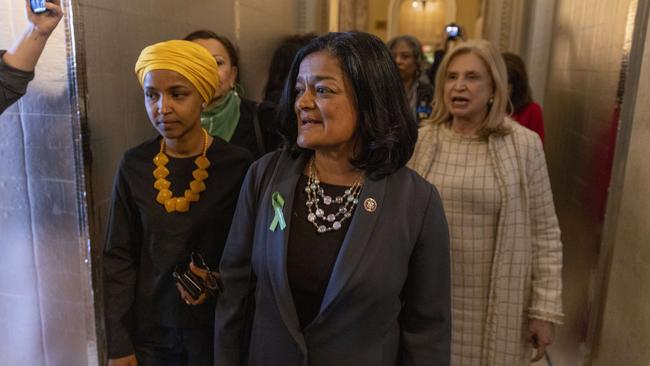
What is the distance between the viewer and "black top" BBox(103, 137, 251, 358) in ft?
4.36

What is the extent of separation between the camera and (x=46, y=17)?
1.54 metres

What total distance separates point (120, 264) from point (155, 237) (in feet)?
0.43

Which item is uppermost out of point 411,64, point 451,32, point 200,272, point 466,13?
point 466,13

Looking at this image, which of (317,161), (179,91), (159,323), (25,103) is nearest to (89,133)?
(25,103)

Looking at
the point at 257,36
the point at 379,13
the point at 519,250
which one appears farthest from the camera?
the point at 379,13

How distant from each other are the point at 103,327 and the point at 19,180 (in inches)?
22.8

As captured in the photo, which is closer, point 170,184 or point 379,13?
point 170,184

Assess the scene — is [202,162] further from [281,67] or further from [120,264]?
[281,67]

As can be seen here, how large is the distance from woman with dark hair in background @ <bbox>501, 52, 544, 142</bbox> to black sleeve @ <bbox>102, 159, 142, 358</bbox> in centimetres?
221

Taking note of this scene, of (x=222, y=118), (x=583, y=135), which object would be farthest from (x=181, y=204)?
(x=583, y=135)

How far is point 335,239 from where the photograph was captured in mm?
1099

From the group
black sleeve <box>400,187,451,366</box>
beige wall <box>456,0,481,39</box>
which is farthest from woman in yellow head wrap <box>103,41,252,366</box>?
beige wall <box>456,0,481,39</box>

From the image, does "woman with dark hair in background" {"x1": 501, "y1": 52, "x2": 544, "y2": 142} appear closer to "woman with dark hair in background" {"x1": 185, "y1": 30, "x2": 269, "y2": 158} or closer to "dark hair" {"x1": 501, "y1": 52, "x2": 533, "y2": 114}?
"dark hair" {"x1": 501, "y1": 52, "x2": 533, "y2": 114}

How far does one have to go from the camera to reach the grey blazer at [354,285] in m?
1.05
